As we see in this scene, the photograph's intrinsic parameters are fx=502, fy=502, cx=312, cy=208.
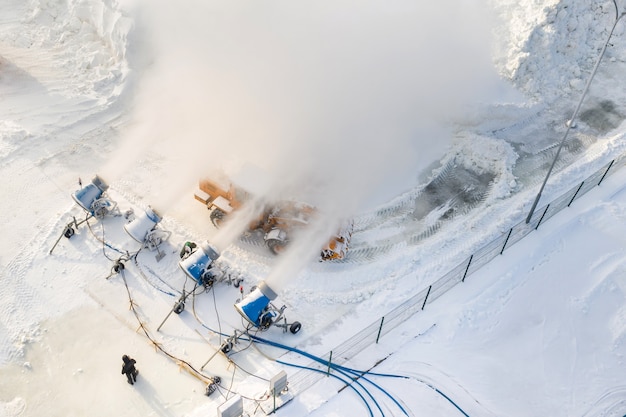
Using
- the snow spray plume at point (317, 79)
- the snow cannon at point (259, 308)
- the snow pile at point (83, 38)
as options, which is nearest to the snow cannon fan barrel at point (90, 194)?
the snow spray plume at point (317, 79)

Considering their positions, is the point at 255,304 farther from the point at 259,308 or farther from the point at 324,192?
the point at 324,192

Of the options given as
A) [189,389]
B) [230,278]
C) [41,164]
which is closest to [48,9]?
[41,164]

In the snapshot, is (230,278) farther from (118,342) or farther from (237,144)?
(237,144)

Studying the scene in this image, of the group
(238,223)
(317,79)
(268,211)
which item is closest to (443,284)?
(268,211)

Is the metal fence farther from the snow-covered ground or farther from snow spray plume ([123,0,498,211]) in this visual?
snow spray plume ([123,0,498,211])

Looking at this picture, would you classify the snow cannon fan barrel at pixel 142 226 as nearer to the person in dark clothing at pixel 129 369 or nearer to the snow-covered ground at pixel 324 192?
the snow-covered ground at pixel 324 192
